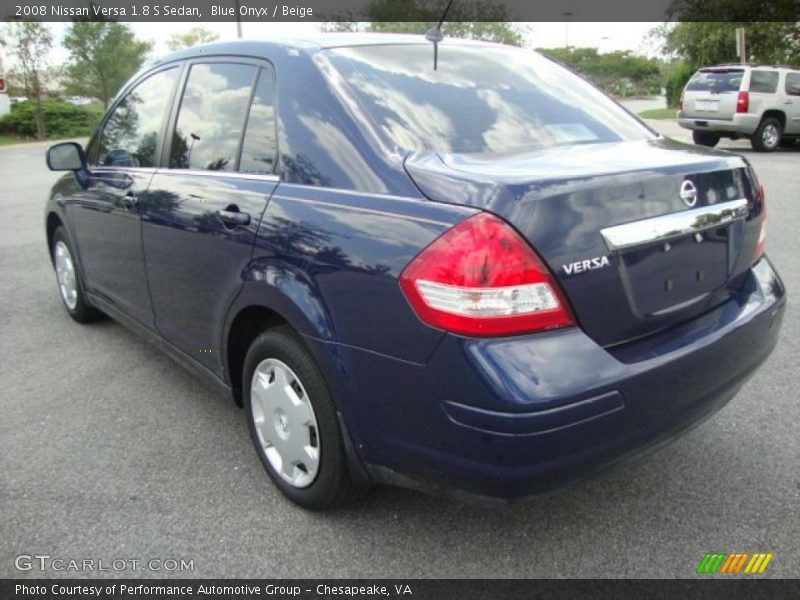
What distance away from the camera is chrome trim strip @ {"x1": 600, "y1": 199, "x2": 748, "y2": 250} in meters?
1.94

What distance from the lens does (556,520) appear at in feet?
8.10

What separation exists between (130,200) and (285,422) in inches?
61.1

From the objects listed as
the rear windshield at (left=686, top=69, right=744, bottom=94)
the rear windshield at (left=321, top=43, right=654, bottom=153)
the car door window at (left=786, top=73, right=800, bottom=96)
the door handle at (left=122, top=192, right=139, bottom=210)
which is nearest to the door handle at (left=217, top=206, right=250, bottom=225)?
the rear windshield at (left=321, top=43, right=654, bottom=153)

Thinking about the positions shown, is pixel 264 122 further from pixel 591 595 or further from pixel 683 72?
pixel 683 72

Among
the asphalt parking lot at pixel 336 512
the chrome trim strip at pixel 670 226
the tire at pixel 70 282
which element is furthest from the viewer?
the tire at pixel 70 282

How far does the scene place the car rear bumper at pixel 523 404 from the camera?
1.80m

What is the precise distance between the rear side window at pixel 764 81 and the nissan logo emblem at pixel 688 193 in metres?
15.2

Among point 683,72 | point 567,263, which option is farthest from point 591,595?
point 683,72

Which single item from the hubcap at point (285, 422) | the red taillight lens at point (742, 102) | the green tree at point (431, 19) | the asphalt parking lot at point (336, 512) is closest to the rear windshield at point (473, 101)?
the hubcap at point (285, 422)

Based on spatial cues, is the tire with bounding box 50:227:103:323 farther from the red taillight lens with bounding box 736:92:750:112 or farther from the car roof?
the red taillight lens with bounding box 736:92:750:112

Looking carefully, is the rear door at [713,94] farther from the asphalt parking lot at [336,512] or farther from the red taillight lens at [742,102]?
the asphalt parking lot at [336,512]

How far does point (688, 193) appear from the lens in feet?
7.02

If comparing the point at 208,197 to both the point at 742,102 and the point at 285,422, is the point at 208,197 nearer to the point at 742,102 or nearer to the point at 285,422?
the point at 285,422

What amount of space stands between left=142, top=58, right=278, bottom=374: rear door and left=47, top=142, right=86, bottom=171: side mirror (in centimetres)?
111
